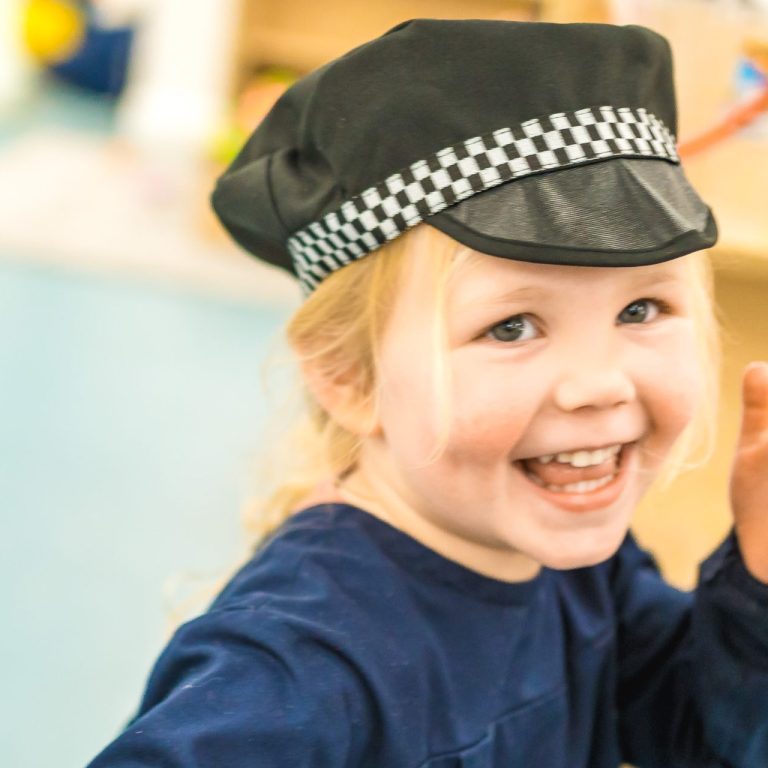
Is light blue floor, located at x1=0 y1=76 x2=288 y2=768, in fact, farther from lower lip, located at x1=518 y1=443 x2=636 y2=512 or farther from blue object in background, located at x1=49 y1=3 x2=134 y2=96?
blue object in background, located at x1=49 y1=3 x2=134 y2=96

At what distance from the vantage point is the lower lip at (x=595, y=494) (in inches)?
26.3

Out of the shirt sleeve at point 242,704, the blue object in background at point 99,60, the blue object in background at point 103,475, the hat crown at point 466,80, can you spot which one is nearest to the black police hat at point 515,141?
the hat crown at point 466,80

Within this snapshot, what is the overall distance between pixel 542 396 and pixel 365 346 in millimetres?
141

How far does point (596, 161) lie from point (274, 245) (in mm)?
236

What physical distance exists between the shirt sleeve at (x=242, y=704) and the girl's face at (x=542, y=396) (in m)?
0.13

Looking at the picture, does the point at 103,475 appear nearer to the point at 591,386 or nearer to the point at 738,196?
the point at 738,196

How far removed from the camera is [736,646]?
30.6 inches

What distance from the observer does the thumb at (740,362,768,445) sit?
0.75m

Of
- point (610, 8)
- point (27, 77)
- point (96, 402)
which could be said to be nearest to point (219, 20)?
point (27, 77)

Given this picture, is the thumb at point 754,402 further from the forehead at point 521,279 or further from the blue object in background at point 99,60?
the blue object in background at point 99,60

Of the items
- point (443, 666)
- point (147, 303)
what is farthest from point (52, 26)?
point (443, 666)

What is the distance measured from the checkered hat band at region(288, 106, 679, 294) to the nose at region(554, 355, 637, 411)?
114 millimetres

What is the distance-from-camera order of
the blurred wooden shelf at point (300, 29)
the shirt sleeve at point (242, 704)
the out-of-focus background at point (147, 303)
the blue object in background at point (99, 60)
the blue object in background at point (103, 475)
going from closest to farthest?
1. the shirt sleeve at point (242, 704)
2. the out-of-focus background at point (147, 303)
3. the blue object in background at point (103, 475)
4. the blurred wooden shelf at point (300, 29)
5. the blue object in background at point (99, 60)

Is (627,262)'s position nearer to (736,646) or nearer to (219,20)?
(736,646)
